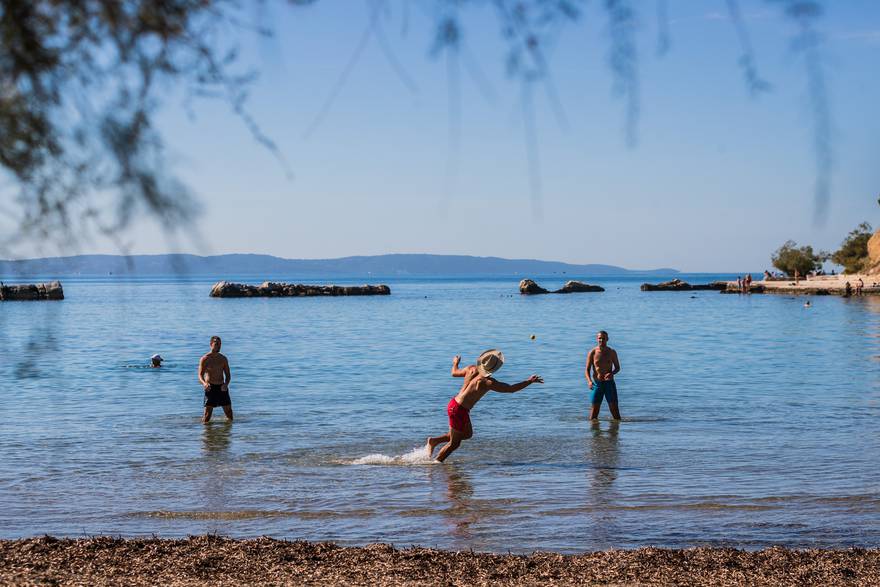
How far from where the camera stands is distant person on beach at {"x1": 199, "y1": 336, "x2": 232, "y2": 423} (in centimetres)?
1947

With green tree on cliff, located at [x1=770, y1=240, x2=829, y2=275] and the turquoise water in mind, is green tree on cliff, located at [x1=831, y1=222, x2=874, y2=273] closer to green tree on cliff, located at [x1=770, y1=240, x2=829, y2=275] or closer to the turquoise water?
green tree on cliff, located at [x1=770, y1=240, x2=829, y2=275]

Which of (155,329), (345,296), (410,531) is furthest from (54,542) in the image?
(345,296)

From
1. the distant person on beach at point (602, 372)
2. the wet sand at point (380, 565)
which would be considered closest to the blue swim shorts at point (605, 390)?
the distant person on beach at point (602, 372)

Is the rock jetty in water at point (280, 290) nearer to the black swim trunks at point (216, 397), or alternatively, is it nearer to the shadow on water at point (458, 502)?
the black swim trunks at point (216, 397)

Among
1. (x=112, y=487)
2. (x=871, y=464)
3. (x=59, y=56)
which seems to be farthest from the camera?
(x=871, y=464)

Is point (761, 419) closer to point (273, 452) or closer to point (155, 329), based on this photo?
point (273, 452)

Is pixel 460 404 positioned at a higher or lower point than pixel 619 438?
higher

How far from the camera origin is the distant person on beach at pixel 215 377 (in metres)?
19.5

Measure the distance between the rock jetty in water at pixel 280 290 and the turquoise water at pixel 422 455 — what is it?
80188mm

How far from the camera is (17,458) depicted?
17.3m

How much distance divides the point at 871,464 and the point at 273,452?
35.4ft

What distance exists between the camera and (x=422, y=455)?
1664cm

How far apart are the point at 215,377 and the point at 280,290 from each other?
353ft

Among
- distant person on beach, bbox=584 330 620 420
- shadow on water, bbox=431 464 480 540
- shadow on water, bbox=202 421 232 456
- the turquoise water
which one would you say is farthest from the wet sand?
distant person on beach, bbox=584 330 620 420
